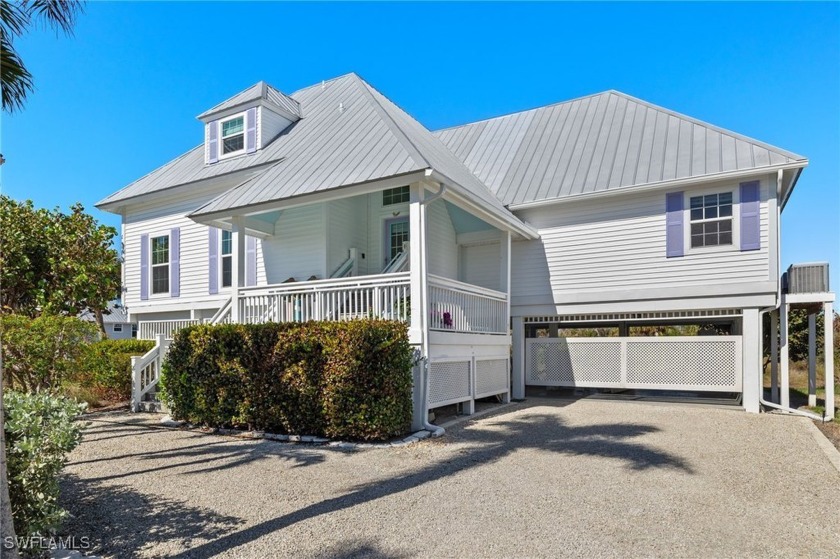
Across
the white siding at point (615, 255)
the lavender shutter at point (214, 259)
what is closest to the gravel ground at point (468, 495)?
the white siding at point (615, 255)

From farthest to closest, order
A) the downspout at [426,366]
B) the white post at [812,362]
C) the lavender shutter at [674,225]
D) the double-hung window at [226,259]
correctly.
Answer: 1. the double-hung window at [226,259]
2. the white post at [812,362]
3. the lavender shutter at [674,225]
4. the downspout at [426,366]

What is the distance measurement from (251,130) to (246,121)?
0.31m

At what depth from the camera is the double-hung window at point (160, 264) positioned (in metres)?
15.5

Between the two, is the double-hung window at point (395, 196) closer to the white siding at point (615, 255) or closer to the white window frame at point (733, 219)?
the white siding at point (615, 255)

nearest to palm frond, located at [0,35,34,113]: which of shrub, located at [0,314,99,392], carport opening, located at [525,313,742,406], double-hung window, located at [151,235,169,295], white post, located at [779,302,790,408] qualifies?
shrub, located at [0,314,99,392]

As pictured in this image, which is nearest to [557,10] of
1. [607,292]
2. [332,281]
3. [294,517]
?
[607,292]

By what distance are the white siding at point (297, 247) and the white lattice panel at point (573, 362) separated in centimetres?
585

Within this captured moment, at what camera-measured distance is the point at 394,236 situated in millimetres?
13594

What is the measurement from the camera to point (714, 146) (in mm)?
12203

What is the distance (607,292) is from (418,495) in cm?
858

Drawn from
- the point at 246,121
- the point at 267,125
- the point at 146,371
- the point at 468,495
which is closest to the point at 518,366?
the point at 468,495

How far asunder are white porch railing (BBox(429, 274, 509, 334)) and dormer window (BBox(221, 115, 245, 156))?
7940 millimetres

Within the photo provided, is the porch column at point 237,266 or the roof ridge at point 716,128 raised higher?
the roof ridge at point 716,128

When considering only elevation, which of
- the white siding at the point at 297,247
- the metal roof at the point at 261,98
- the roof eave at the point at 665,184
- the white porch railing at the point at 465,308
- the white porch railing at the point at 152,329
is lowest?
the white porch railing at the point at 152,329
